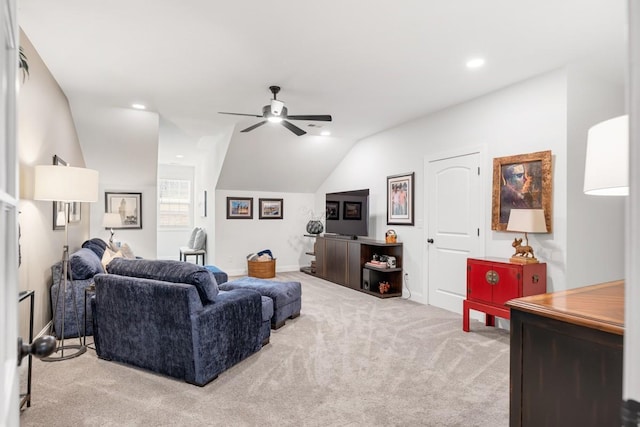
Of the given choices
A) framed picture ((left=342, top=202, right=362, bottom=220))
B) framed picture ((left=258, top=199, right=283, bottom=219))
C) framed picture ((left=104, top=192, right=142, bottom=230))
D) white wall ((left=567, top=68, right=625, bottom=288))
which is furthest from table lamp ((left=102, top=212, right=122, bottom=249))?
white wall ((left=567, top=68, right=625, bottom=288))

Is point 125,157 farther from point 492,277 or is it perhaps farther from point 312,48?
point 492,277

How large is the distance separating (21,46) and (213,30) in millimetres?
1505

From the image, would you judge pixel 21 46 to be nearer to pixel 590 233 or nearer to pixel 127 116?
pixel 127 116

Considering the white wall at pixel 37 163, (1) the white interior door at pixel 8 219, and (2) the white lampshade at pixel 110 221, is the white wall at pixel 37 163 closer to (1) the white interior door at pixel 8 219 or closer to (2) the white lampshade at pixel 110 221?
(2) the white lampshade at pixel 110 221

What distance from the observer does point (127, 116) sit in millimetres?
5055

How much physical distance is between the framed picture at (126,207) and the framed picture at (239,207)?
163cm

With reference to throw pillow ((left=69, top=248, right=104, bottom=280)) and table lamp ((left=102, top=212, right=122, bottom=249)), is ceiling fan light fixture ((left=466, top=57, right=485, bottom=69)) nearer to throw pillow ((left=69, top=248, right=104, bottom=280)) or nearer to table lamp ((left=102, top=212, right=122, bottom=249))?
throw pillow ((left=69, top=248, right=104, bottom=280))

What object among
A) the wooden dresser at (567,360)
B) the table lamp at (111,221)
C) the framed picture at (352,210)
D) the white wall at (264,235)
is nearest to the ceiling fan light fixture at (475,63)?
the wooden dresser at (567,360)

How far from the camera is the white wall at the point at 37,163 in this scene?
9.44 feet

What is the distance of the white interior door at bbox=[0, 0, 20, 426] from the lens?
2.09ft

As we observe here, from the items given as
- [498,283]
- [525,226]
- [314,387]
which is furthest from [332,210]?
[314,387]

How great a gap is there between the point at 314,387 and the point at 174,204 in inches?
307

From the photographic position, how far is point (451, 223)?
14.9ft

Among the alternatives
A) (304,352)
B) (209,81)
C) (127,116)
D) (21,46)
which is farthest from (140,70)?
(304,352)
